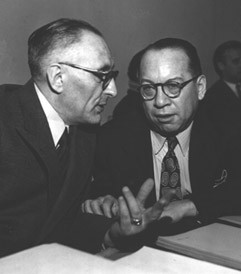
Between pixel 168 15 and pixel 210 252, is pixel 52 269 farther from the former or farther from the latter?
pixel 168 15

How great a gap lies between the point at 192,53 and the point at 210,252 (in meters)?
1.20

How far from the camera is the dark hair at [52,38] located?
177 centimetres

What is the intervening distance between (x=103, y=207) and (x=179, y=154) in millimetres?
573

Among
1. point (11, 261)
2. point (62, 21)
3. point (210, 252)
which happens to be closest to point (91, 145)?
point (62, 21)

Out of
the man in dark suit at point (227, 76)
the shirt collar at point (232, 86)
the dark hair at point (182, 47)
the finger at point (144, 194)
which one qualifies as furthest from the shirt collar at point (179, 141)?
the shirt collar at point (232, 86)

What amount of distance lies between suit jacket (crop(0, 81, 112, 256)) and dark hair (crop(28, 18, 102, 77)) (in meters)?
0.16

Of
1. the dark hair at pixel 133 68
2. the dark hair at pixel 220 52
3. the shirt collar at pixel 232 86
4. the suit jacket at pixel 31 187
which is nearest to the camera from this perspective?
the suit jacket at pixel 31 187

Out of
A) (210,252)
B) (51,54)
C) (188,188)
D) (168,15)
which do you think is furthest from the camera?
(168,15)

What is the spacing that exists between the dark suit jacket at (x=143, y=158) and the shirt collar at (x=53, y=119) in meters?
0.38

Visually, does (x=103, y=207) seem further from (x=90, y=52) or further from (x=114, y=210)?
(x=90, y=52)

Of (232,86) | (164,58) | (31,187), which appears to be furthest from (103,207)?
(232,86)

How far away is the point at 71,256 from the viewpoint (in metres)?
0.99

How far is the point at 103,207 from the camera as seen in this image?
170cm

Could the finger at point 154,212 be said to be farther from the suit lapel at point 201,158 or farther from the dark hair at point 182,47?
the dark hair at point 182,47
